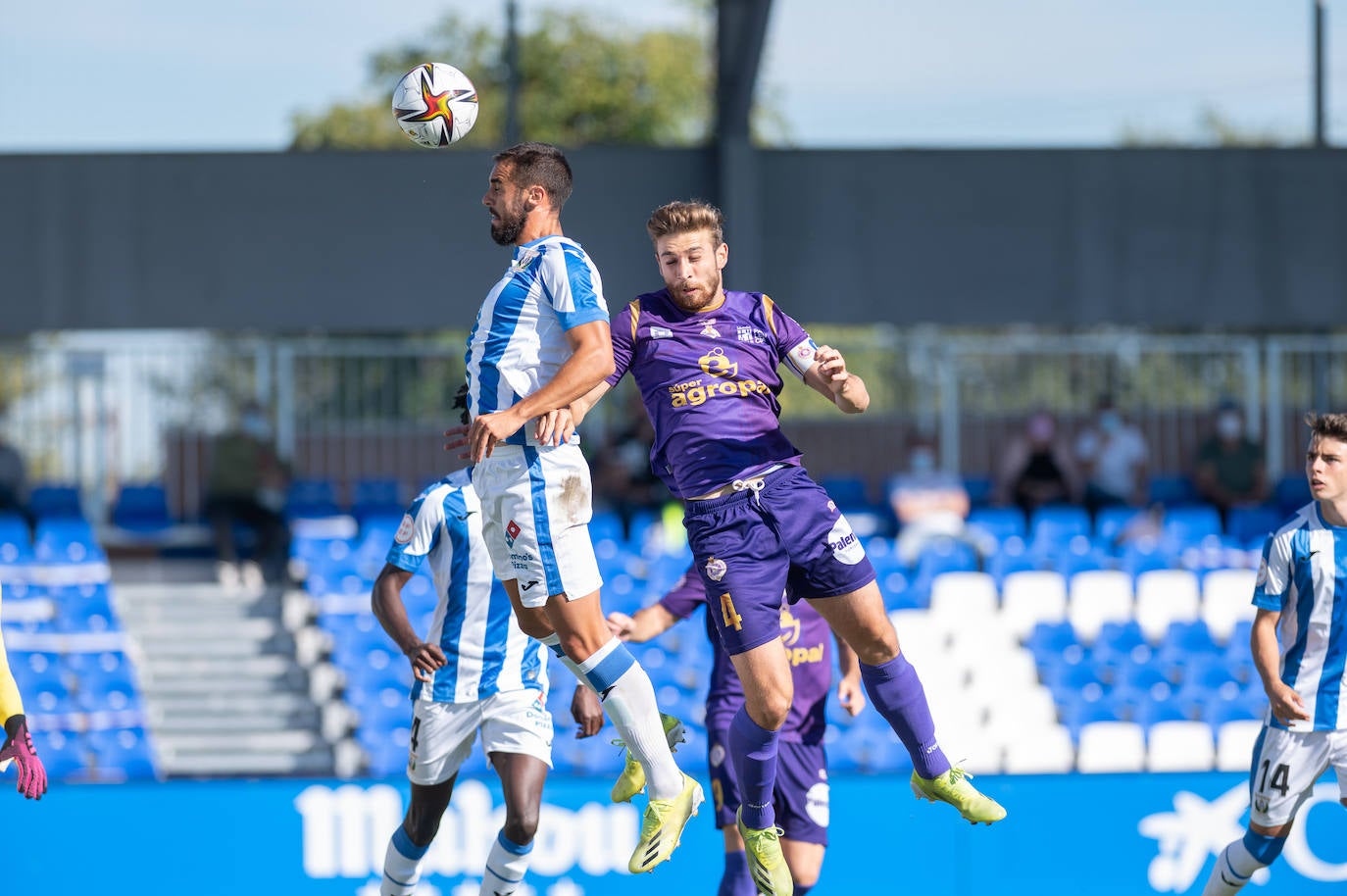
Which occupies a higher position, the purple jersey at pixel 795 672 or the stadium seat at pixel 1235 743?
the purple jersey at pixel 795 672

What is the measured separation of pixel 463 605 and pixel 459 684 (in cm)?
35

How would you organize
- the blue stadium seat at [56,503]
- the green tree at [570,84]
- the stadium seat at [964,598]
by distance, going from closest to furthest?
the stadium seat at [964,598] → the blue stadium seat at [56,503] → the green tree at [570,84]

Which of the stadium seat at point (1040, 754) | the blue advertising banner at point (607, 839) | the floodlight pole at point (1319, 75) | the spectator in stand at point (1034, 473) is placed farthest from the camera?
the floodlight pole at point (1319, 75)

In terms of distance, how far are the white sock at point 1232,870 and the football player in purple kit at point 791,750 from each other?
6.67 ft

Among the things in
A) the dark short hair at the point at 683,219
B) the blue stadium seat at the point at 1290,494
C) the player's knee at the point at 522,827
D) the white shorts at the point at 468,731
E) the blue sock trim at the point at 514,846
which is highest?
the dark short hair at the point at 683,219

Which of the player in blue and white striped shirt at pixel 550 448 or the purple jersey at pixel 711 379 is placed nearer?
the player in blue and white striped shirt at pixel 550 448

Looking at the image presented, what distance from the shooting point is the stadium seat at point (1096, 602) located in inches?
509

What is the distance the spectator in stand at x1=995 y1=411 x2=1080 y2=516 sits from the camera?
48.6ft

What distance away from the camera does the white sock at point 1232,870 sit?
7121 mm

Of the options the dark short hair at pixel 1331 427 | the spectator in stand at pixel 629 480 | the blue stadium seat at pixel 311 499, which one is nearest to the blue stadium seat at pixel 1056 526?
the spectator in stand at pixel 629 480

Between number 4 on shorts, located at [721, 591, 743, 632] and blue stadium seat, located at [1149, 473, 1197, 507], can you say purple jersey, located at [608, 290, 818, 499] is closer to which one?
number 4 on shorts, located at [721, 591, 743, 632]

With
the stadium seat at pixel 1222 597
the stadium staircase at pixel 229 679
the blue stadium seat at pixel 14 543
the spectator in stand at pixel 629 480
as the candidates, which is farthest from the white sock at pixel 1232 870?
the blue stadium seat at pixel 14 543

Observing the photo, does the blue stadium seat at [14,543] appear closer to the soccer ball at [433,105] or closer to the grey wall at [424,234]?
the grey wall at [424,234]

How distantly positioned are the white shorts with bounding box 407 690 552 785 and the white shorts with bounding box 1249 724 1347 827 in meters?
3.40
